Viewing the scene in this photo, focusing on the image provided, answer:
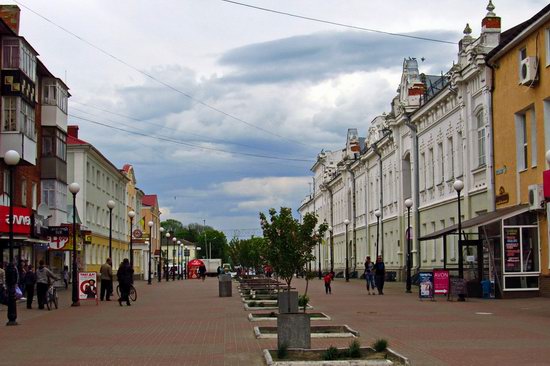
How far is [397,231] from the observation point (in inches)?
2063

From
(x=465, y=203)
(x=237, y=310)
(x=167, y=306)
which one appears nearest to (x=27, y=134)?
(x=167, y=306)

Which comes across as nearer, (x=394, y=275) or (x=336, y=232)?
(x=394, y=275)

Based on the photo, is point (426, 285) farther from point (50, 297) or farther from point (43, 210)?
point (43, 210)

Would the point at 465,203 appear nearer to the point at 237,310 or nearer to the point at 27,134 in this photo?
the point at 237,310

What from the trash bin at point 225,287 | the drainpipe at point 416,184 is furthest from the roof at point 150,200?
the trash bin at point 225,287

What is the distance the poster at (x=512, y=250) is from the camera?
29.6 meters

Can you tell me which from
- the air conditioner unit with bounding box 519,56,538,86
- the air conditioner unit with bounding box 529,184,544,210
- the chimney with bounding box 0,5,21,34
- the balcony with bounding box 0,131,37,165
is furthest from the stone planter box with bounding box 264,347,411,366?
the chimney with bounding box 0,5,21,34

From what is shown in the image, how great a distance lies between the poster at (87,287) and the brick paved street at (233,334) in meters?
3.29

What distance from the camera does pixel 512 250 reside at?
2962cm

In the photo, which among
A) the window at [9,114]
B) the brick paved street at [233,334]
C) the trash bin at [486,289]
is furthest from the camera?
the window at [9,114]

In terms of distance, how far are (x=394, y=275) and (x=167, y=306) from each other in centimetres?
2603

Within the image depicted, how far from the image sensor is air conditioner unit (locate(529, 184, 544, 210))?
28548mm

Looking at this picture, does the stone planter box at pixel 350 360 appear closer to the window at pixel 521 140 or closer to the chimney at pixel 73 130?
the window at pixel 521 140

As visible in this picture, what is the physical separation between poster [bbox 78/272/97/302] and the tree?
1129 centimetres
